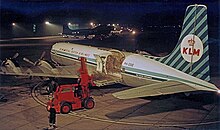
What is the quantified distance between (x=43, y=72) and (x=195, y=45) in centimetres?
1736

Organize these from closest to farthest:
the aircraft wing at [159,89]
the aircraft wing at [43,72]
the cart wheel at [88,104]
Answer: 1. the aircraft wing at [159,89]
2. the cart wheel at [88,104]
3. the aircraft wing at [43,72]

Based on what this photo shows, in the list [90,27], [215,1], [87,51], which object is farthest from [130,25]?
[87,51]

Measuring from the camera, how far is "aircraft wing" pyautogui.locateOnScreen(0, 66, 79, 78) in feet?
105

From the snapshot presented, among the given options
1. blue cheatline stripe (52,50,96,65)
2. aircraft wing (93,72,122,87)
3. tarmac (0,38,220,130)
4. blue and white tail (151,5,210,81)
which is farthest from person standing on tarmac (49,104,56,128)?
blue cheatline stripe (52,50,96,65)

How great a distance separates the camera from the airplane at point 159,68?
22.6m

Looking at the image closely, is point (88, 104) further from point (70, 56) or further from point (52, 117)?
point (70, 56)

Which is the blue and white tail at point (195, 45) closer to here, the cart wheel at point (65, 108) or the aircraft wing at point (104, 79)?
the aircraft wing at point (104, 79)

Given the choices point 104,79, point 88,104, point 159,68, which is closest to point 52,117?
point 88,104

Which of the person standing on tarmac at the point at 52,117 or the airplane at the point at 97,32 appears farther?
the airplane at the point at 97,32

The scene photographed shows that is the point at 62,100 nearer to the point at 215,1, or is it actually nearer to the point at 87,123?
the point at 87,123

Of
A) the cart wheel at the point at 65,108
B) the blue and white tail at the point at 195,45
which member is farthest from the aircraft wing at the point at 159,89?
the cart wheel at the point at 65,108

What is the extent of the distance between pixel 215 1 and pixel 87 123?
85205mm

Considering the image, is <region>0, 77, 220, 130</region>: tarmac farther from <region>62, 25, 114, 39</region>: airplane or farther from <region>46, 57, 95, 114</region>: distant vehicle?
<region>62, 25, 114, 39</region>: airplane

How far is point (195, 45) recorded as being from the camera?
2384cm
